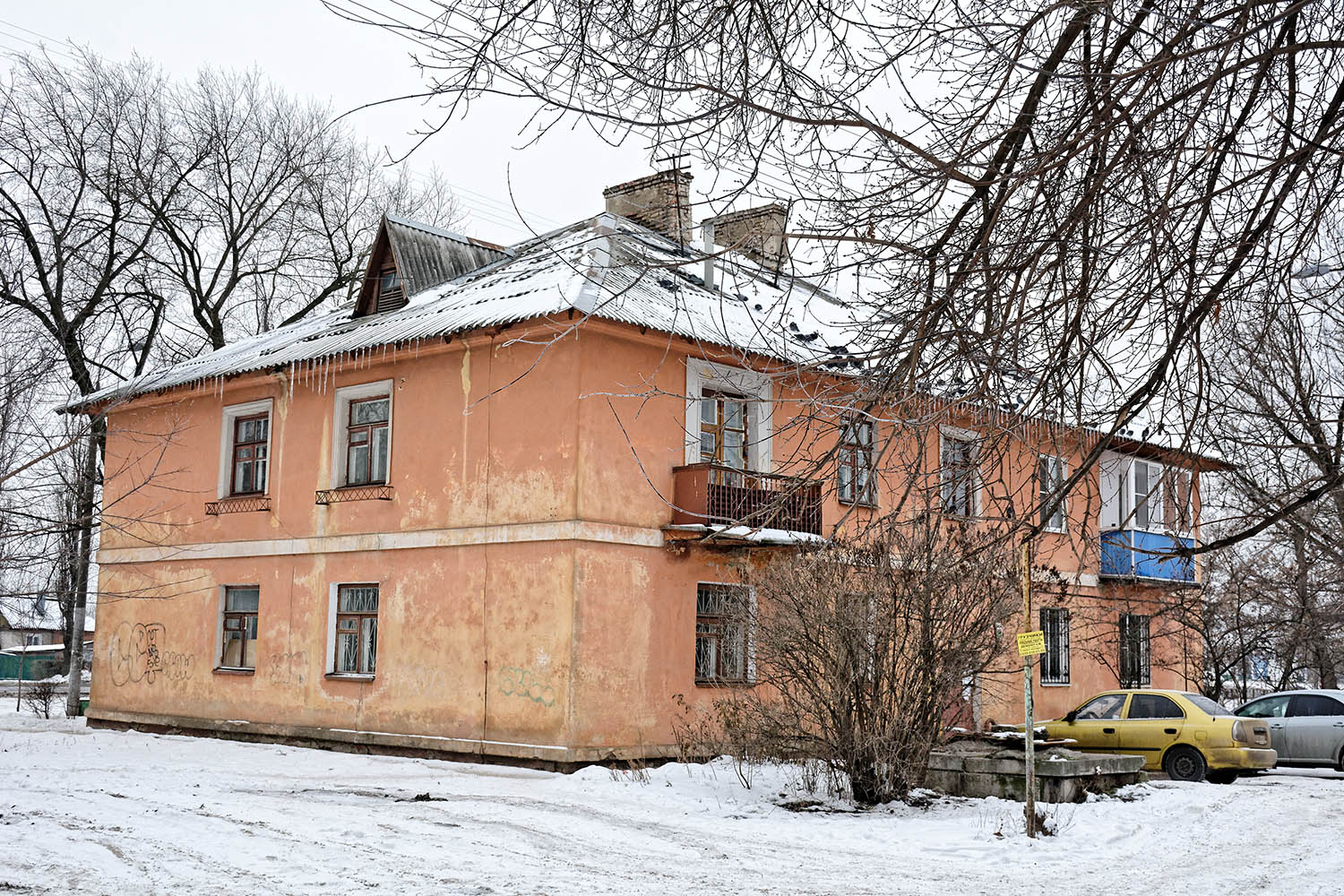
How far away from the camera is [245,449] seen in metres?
23.0

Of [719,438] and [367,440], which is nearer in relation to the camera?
[719,438]

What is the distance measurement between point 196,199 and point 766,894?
93.9 ft

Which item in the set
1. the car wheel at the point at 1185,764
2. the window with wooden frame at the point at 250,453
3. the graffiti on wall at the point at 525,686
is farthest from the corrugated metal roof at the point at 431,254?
the car wheel at the point at 1185,764

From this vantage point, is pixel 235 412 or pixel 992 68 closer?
pixel 992 68

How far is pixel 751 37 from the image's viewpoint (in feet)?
18.1

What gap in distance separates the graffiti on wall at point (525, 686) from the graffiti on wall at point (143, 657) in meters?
7.74

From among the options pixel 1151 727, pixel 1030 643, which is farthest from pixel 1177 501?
pixel 1151 727

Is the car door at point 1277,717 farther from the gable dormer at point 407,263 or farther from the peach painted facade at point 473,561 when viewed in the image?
the gable dormer at point 407,263

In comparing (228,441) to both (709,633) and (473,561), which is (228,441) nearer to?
(473,561)

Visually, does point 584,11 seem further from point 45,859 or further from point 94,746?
point 94,746

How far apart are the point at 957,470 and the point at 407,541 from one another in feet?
49.7

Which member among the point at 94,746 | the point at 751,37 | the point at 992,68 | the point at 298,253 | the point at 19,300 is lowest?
the point at 94,746

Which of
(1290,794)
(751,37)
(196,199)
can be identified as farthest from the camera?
(196,199)

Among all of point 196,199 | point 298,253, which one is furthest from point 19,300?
point 298,253
